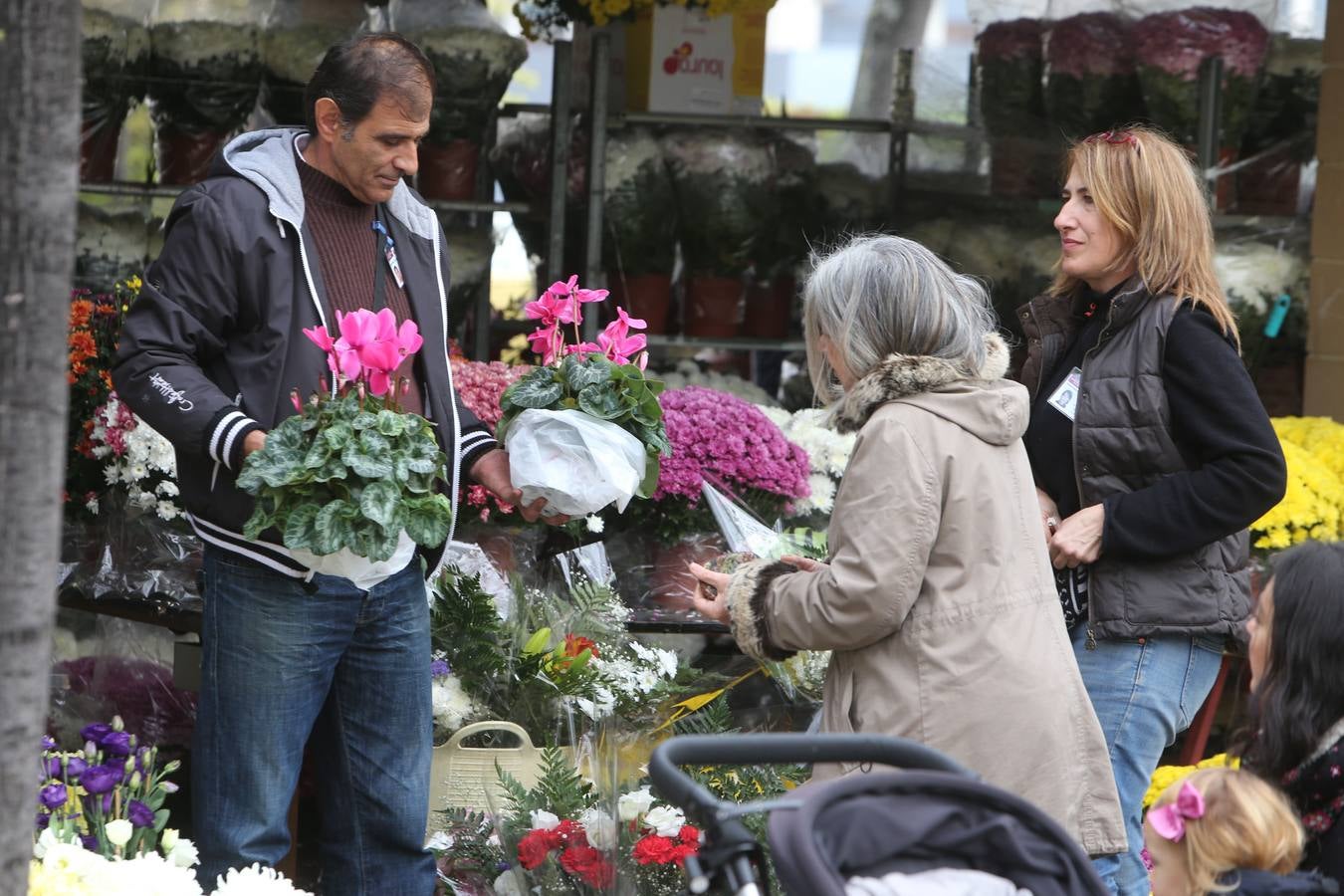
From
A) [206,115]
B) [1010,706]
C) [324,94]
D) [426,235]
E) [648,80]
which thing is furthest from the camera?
[648,80]

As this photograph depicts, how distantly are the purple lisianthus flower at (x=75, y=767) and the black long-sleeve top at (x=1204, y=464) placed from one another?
168cm

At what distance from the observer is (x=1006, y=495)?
2.37m

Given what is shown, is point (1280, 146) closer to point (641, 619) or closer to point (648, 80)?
point (648, 80)

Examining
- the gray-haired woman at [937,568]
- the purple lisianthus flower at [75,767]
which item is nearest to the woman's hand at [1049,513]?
the gray-haired woman at [937,568]

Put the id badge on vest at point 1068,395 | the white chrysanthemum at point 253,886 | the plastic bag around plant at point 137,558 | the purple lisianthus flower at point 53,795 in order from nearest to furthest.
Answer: the white chrysanthemum at point 253,886 < the purple lisianthus flower at point 53,795 < the id badge on vest at point 1068,395 < the plastic bag around plant at point 137,558

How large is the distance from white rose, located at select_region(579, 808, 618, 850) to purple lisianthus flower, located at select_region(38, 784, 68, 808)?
0.84m

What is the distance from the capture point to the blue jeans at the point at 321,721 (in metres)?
2.64

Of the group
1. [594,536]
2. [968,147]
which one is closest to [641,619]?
[594,536]

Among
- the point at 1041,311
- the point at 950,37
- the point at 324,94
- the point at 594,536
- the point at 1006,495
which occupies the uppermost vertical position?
the point at 950,37

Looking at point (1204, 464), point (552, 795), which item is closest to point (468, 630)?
point (552, 795)

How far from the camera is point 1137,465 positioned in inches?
110

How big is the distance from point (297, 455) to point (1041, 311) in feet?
4.55

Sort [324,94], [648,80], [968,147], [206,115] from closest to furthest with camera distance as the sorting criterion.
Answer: [324,94] < [206,115] < [648,80] < [968,147]

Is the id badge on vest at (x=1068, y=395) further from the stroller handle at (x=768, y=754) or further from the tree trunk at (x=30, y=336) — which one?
the tree trunk at (x=30, y=336)
